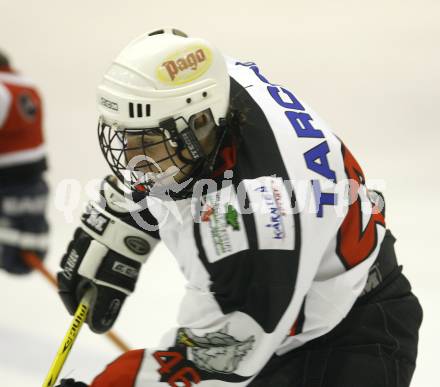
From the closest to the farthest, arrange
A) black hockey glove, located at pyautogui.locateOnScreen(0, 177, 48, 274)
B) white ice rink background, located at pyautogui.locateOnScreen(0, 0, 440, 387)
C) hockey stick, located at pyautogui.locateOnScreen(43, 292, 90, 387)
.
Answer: hockey stick, located at pyautogui.locateOnScreen(43, 292, 90, 387) → white ice rink background, located at pyautogui.locateOnScreen(0, 0, 440, 387) → black hockey glove, located at pyautogui.locateOnScreen(0, 177, 48, 274)

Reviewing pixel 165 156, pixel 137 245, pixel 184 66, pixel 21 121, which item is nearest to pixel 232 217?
pixel 165 156

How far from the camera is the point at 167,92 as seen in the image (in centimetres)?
137

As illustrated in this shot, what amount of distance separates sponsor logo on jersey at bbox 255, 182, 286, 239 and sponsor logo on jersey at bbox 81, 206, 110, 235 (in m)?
0.56

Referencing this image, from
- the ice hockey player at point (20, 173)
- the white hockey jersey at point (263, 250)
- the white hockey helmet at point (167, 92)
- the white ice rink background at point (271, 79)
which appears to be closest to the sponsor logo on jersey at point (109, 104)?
the white hockey helmet at point (167, 92)

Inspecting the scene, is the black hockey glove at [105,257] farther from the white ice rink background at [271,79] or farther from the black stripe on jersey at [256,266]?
the white ice rink background at [271,79]

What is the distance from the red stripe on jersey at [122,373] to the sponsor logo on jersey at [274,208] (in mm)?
368

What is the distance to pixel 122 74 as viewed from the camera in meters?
1.40

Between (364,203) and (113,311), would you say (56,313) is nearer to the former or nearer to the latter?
(113,311)

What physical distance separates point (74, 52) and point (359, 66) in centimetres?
155

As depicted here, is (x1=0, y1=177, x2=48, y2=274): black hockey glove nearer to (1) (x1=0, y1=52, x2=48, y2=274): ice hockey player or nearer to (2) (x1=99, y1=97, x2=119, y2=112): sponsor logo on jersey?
(1) (x1=0, y1=52, x2=48, y2=274): ice hockey player

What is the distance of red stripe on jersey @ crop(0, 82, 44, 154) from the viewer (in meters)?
3.01

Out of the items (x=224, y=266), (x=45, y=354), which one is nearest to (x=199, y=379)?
(x=224, y=266)

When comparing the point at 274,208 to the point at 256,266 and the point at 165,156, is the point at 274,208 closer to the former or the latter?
the point at 256,266

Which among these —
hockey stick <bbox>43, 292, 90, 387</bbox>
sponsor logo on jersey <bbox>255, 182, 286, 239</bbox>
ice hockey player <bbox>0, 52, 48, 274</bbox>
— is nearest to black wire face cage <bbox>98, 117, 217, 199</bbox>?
sponsor logo on jersey <bbox>255, 182, 286, 239</bbox>
